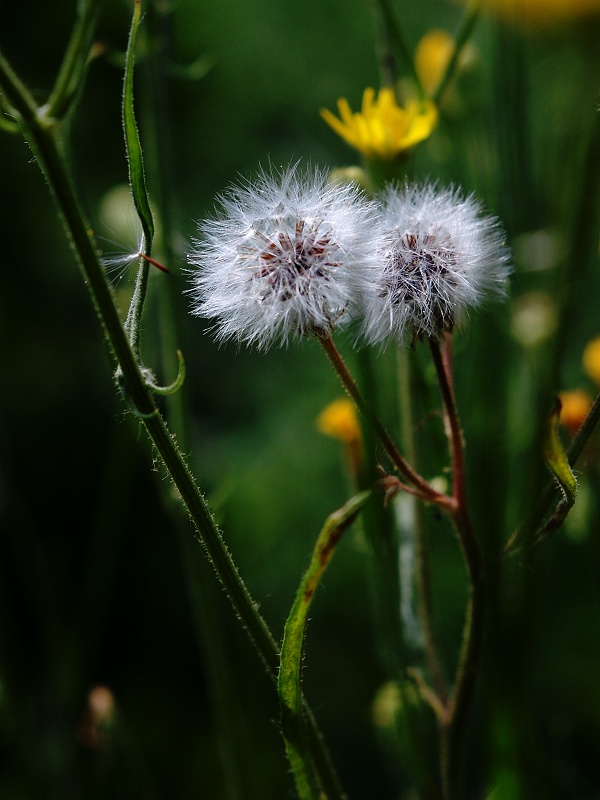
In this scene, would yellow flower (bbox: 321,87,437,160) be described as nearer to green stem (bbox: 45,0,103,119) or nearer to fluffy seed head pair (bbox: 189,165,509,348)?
fluffy seed head pair (bbox: 189,165,509,348)

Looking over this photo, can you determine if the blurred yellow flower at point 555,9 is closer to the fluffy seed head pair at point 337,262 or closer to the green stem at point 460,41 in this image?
the green stem at point 460,41

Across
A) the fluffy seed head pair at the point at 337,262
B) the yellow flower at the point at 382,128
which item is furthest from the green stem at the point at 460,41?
the fluffy seed head pair at the point at 337,262

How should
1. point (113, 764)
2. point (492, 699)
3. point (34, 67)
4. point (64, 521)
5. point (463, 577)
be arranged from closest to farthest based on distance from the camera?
point (492, 699)
point (113, 764)
point (463, 577)
point (64, 521)
point (34, 67)

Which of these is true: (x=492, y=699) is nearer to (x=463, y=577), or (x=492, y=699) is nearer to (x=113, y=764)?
(x=113, y=764)

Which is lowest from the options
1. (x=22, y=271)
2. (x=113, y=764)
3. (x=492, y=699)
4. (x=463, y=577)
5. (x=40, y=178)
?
(x=463, y=577)

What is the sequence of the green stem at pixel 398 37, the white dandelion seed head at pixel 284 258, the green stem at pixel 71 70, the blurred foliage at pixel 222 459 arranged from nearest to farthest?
the green stem at pixel 71 70 → the white dandelion seed head at pixel 284 258 → the green stem at pixel 398 37 → the blurred foliage at pixel 222 459

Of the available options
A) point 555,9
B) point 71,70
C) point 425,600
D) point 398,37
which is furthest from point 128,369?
point 555,9

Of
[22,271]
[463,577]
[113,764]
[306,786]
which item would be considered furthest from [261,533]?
[306,786]
